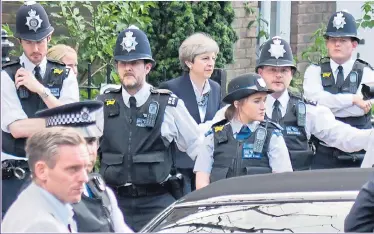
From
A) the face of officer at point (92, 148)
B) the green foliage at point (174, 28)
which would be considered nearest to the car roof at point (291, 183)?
the face of officer at point (92, 148)

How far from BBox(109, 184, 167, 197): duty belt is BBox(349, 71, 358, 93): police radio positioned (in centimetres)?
209

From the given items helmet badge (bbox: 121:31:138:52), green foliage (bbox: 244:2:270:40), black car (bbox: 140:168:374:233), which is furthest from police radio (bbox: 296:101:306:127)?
green foliage (bbox: 244:2:270:40)

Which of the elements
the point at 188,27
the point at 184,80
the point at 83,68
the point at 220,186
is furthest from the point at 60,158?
the point at 188,27

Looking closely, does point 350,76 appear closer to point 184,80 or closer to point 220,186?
point 184,80

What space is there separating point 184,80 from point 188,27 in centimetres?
192

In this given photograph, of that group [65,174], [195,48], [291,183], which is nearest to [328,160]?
[195,48]

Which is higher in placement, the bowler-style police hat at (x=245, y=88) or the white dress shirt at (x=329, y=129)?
the bowler-style police hat at (x=245, y=88)

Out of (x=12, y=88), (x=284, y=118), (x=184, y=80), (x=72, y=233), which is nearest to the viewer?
(x=72, y=233)

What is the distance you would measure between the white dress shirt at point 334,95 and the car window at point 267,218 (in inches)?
132

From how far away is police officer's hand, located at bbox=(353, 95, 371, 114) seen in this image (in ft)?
25.8

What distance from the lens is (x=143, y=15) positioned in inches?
379

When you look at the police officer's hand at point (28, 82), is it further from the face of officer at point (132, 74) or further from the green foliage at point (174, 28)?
the green foliage at point (174, 28)

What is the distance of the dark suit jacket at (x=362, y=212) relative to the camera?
4.43 m

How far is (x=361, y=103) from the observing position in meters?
7.88
